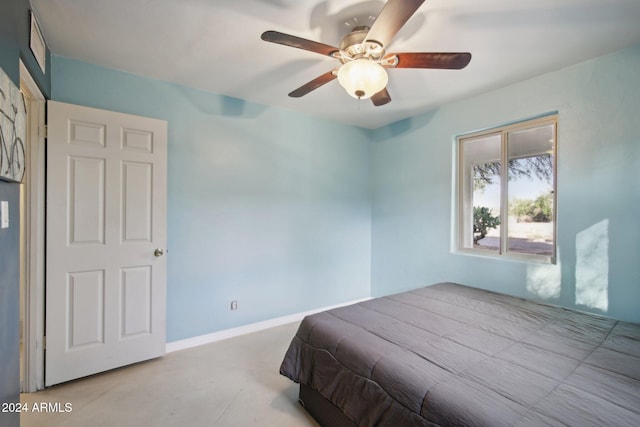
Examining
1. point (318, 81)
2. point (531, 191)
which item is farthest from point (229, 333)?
point (531, 191)

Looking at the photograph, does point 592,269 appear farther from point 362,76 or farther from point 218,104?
point 218,104

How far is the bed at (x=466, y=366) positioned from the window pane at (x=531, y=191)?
65cm

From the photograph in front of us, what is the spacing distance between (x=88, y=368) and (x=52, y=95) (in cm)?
210

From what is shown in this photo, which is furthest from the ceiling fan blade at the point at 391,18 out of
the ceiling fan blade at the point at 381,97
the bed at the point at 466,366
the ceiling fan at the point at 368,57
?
the bed at the point at 466,366

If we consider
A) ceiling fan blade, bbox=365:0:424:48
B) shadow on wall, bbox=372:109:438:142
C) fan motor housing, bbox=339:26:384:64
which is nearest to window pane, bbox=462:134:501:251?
shadow on wall, bbox=372:109:438:142

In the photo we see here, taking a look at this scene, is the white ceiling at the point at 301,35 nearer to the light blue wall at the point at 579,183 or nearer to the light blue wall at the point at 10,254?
the light blue wall at the point at 579,183

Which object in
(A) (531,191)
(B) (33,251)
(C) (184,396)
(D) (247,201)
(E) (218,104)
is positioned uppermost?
(E) (218,104)

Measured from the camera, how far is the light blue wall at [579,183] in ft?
6.58

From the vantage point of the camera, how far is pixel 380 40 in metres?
1.46

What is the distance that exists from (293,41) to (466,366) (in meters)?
1.82

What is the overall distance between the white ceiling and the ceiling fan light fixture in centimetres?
36

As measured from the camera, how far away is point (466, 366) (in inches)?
53.3

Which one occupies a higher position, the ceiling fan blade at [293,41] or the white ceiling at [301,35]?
the white ceiling at [301,35]

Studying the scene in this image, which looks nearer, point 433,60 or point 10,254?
point 10,254
